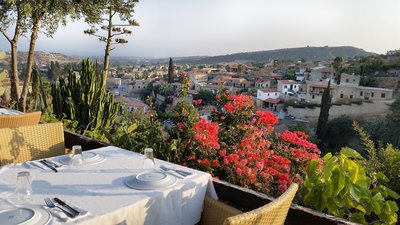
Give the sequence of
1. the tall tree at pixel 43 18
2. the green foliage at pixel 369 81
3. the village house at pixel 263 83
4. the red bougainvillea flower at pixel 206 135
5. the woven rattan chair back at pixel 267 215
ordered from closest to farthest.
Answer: the woven rattan chair back at pixel 267 215
the red bougainvillea flower at pixel 206 135
the tall tree at pixel 43 18
the green foliage at pixel 369 81
the village house at pixel 263 83

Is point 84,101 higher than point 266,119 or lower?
lower

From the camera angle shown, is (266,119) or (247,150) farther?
(266,119)

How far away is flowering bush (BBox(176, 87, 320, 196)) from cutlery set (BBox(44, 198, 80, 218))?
124 cm

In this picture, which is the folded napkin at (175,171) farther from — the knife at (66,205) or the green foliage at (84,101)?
the green foliage at (84,101)

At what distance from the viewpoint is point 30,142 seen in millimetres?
2504

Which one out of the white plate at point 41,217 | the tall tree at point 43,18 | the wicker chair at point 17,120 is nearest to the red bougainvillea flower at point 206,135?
the white plate at point 41,217

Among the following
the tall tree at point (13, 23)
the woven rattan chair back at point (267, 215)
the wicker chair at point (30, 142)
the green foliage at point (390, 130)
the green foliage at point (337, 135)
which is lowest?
the green foliage at point (337, 135)

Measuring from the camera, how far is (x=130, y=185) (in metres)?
1.62

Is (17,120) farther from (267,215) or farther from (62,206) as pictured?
(267,215)

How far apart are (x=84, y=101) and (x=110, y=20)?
14.5 ft

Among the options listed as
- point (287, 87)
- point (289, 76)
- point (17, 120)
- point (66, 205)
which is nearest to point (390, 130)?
point (17, 120)

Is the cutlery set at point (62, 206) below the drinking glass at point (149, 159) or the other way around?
below

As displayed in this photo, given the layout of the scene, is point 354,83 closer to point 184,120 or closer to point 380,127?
point 380,127

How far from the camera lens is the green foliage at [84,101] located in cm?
466
